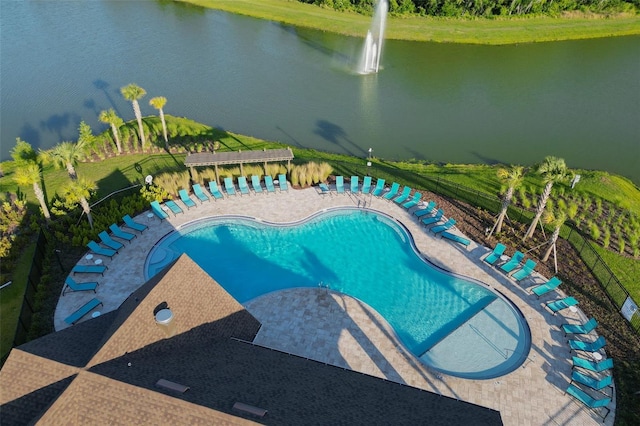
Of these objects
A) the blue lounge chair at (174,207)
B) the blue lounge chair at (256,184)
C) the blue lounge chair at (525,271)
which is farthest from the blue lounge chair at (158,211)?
the blue lounge chair at (525,271)

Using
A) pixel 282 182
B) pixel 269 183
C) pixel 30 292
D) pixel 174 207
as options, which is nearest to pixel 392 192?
pixel 282 182

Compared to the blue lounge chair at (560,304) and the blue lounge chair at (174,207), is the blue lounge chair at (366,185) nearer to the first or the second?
the blue lounge chair at (174,207)

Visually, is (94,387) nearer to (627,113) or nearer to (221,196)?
(221,196)

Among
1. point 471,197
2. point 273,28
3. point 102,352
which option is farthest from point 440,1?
point 102,352

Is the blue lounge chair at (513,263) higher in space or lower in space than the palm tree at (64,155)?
lower

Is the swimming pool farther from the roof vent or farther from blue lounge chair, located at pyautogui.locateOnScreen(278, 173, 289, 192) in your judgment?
the roof vent

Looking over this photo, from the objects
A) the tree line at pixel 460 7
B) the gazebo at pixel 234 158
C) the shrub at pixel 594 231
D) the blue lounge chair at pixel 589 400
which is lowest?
the blue lounge chair at pixel 589 400
